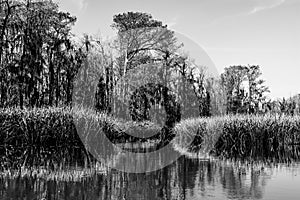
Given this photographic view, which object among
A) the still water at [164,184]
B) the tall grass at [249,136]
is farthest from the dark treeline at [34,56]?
the still water at [164,184]

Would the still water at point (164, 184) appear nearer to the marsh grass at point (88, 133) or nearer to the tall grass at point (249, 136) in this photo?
the tall grass at point (249, 136)

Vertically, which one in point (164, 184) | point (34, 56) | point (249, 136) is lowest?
point (164, 184)

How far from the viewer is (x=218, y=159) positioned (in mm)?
10984

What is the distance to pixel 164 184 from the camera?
6.83m

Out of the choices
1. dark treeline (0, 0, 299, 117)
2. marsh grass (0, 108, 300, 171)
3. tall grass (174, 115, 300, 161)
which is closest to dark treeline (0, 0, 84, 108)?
dark treeline (0, 0, 299, 117)

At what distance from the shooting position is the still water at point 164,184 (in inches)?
230

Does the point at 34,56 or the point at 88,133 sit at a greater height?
the point at 34,56

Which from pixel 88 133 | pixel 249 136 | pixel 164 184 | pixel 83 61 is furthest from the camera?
pixel 83 61

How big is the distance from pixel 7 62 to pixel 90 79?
5.28 m

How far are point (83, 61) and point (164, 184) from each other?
17.6 m

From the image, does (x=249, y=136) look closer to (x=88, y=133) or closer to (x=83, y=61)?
(x=88, y=133)

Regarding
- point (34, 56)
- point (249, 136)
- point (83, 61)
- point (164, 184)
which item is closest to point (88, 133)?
point (249, 136)

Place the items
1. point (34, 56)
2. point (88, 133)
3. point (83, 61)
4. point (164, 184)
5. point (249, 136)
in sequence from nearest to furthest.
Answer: point (164, 184) → point (249, 136) → point (88, 133) → point (34, 56) → point (83, 61)

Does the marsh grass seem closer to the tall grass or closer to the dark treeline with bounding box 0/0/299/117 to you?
the tall grass
